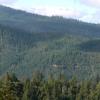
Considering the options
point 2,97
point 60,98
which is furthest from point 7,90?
point 60,98

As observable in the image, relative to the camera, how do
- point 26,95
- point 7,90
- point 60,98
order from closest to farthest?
point 7,90 → point 26,95 → point 60,98

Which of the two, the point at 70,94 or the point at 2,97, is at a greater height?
the point at 2,97

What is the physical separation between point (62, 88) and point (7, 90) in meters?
97.3

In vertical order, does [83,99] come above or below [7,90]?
below

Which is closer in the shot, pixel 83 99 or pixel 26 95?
pixel 26 95

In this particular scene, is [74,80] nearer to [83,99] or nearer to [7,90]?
[83,99]

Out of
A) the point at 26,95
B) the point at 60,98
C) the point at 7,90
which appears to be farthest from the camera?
the point at 60,98

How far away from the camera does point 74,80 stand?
458 ft

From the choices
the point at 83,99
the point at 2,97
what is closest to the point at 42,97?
the point at 83,99

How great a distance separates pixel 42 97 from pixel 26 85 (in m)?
7.72

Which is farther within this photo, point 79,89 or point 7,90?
point 79,89

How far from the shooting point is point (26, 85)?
126562 mm

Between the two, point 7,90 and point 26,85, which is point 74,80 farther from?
point 7,90

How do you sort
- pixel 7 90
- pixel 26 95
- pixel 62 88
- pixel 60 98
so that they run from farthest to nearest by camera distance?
pixel 62 88, pixel 60 98, pixel 26 95, pixel 7 90
